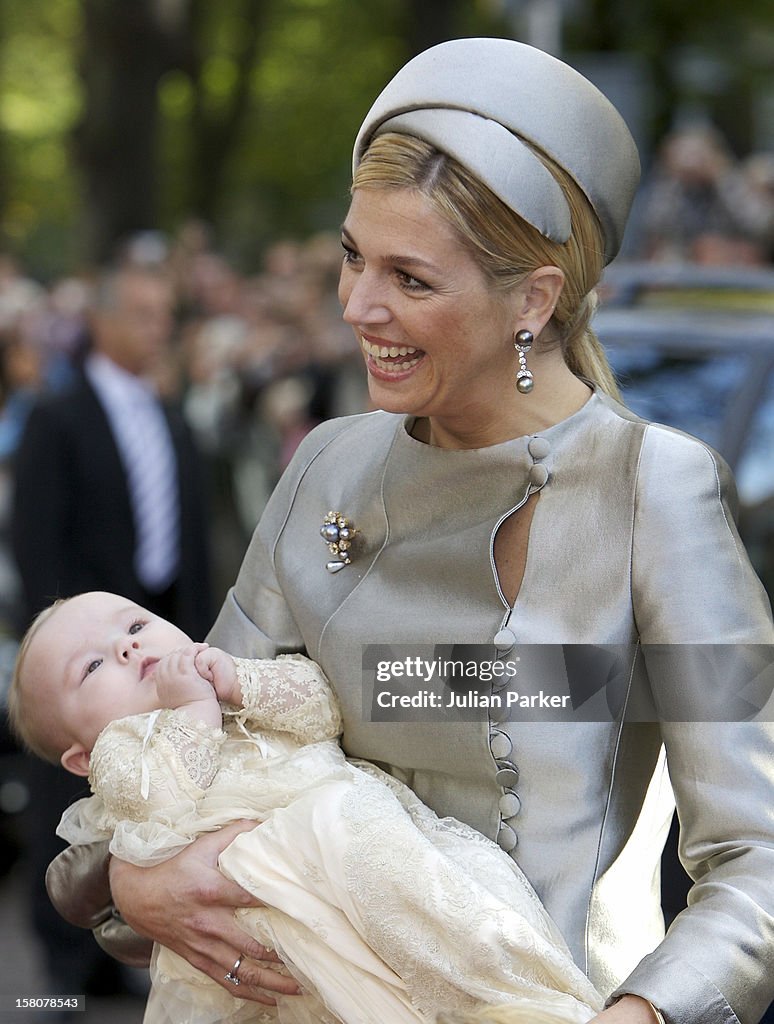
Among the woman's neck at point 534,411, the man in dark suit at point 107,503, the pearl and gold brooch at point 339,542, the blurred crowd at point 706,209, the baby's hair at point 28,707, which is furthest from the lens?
the blurred crowd at point 706,209

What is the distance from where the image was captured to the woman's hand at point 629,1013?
6.26ft

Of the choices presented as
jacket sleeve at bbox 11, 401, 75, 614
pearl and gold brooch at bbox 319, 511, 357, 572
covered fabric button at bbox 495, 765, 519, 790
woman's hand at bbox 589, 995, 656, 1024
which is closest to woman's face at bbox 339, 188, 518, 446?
pearl and gold brooch at bbox 319, 511, 357, 572

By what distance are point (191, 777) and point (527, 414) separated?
27.5 inches

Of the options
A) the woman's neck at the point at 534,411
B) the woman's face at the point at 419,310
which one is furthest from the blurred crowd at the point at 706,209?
the woman's face at the point at 419,310

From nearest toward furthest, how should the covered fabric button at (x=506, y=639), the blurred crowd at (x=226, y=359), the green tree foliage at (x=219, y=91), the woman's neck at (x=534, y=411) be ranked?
the covered fabric button at (x=506, y=639)
the woman's neck at (x=534, y=411)
the blurred crowd at (x=226, y=359)
the green tree foliage at (x=219, y=91)

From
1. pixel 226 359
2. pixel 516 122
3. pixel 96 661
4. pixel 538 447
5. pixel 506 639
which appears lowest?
pixel 226 359

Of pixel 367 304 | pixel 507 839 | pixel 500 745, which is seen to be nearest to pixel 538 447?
pixel 367 304

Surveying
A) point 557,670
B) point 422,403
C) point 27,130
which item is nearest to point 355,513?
point 422,403

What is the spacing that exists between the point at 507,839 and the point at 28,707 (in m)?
0.83

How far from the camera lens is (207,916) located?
2.17 meters

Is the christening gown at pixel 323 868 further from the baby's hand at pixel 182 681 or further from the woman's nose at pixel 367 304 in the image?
the woman's nose at pixel 367 304

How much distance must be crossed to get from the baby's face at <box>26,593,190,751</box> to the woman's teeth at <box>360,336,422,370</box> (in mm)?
575

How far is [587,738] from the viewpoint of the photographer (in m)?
2.14

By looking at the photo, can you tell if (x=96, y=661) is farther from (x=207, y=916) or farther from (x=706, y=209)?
(x=706, y=209)
